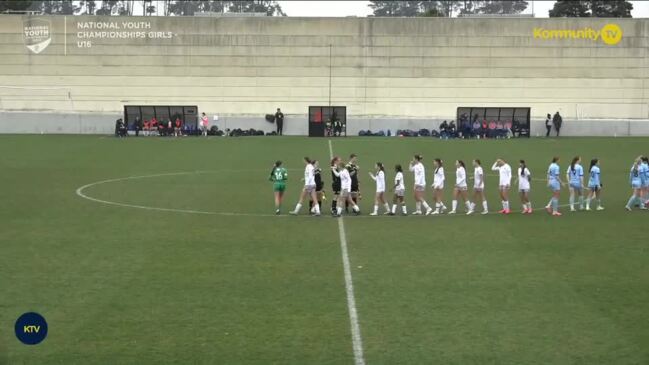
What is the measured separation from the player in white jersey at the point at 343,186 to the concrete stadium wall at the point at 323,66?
1806 inches

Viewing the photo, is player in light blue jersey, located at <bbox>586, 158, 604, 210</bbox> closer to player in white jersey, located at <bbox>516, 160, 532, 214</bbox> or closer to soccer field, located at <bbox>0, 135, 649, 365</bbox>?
soccer field, located at <bbox>0, 135, 649, 365</bbox>

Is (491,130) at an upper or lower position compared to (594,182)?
upper


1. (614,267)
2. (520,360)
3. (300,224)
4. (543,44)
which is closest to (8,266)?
(300,224)

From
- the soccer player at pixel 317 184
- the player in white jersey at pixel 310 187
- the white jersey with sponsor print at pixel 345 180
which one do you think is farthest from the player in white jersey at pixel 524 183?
the player in white jersey at pixel 310 187

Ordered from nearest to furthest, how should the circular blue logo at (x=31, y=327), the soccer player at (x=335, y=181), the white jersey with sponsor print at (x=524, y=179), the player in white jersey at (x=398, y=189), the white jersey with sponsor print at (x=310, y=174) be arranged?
the circular blue logo at (x=31, y=327)
the soccer player at (x=335, y=181)
the white jersey with sponsor print at (x=310, y=174)
the player in white jersey at (x=398, y=189)
the white jersey with sponsor print at (x=524, y=179)

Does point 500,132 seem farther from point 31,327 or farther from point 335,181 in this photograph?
point 31,327

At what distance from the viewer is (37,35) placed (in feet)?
249

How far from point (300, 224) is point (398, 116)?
49.4 metres

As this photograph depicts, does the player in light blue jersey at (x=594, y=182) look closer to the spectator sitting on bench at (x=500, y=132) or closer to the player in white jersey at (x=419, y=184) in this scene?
the player in white jersey at (x=419, y=184)

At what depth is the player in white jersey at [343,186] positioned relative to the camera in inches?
1147

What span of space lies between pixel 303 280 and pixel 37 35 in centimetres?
6282

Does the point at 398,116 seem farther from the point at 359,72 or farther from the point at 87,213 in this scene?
the point at 87,213

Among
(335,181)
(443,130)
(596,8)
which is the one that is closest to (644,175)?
(335,181)

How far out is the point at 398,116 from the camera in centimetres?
7619
